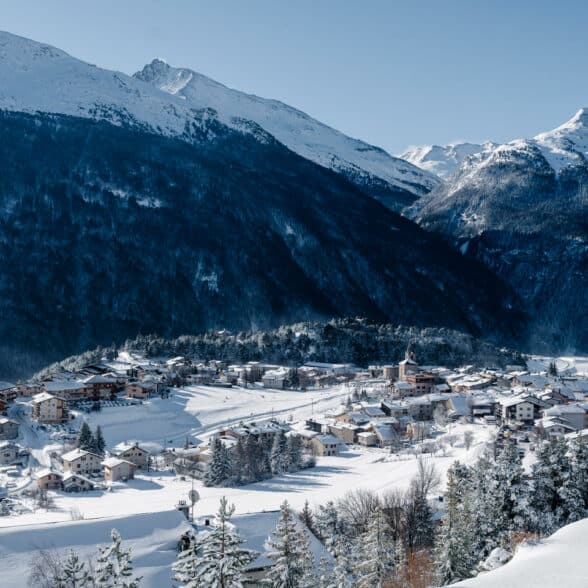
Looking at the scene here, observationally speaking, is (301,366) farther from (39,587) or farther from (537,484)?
(39,587)

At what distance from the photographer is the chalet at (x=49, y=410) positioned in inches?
3258

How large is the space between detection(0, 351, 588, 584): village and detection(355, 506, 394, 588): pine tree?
4.88m

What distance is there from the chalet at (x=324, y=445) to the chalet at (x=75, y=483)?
2264cm

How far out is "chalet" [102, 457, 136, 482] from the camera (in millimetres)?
63844

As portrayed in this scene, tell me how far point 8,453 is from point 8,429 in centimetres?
Result: 959

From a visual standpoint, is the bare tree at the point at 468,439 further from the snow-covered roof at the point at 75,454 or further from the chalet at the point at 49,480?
the chalet at the point at 49,480

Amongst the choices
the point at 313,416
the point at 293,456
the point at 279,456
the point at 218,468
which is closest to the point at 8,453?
the point at 218,468

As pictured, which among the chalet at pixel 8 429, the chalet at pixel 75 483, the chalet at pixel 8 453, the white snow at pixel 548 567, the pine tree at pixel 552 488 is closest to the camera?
the white snow at pixel 548 567

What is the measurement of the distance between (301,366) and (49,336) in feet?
271

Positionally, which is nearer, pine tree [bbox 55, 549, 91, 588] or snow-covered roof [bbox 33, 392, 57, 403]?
pine tree [bbox 55, 549, 91, 588]

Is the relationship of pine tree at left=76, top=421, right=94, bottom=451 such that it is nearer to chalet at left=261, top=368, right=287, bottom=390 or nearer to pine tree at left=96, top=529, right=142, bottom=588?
chalet at left=261, top=368, right=287, bottom=390

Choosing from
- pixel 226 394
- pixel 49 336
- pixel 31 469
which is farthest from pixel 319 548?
pixel 49 336

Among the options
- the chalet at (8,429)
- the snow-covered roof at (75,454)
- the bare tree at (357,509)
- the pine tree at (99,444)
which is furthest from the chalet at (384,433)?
the chalet at (8,429)

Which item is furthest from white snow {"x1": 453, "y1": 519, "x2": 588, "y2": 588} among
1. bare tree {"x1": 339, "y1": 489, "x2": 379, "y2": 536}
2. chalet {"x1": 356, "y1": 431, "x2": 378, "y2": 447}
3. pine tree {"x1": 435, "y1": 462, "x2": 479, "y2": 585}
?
chalet {"x1": 356, "y1": 431, "x2": 378, "y2": 447}
